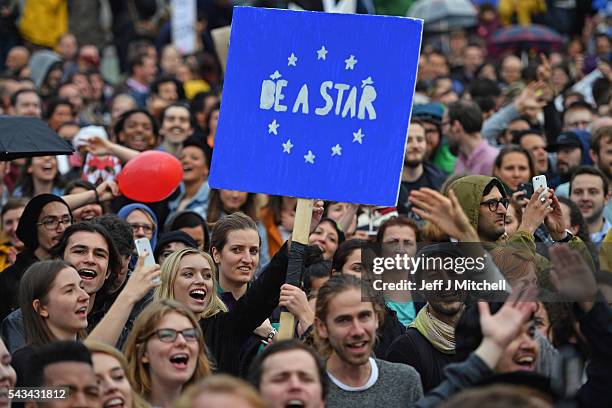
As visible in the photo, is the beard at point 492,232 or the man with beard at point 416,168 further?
the man with beard at point 416,168

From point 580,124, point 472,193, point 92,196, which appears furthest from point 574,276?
point 580,124

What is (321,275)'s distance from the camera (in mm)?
8789

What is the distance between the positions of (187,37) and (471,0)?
16.7ft

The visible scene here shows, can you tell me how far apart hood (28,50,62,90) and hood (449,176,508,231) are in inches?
379

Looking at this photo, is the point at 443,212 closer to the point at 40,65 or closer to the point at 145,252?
the point at 145,252

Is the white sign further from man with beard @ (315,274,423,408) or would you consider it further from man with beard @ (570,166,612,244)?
man with beard @ (315,274,423,408)

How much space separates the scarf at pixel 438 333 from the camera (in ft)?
23.5

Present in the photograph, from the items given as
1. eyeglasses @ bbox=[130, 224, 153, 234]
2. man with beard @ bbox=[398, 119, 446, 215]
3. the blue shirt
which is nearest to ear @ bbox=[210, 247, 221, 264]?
the blue shirt

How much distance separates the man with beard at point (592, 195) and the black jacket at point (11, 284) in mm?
4142

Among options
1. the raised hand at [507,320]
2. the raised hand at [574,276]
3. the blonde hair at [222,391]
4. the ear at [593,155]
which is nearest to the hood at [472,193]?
the raised hand at [574,276]

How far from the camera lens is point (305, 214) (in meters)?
7.00

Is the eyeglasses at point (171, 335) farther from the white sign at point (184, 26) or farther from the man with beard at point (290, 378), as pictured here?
the white sign at point (184, 26)

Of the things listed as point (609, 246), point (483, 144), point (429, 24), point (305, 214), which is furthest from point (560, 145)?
point (429, 24)

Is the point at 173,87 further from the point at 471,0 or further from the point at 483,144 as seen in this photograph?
the point at 471,0
